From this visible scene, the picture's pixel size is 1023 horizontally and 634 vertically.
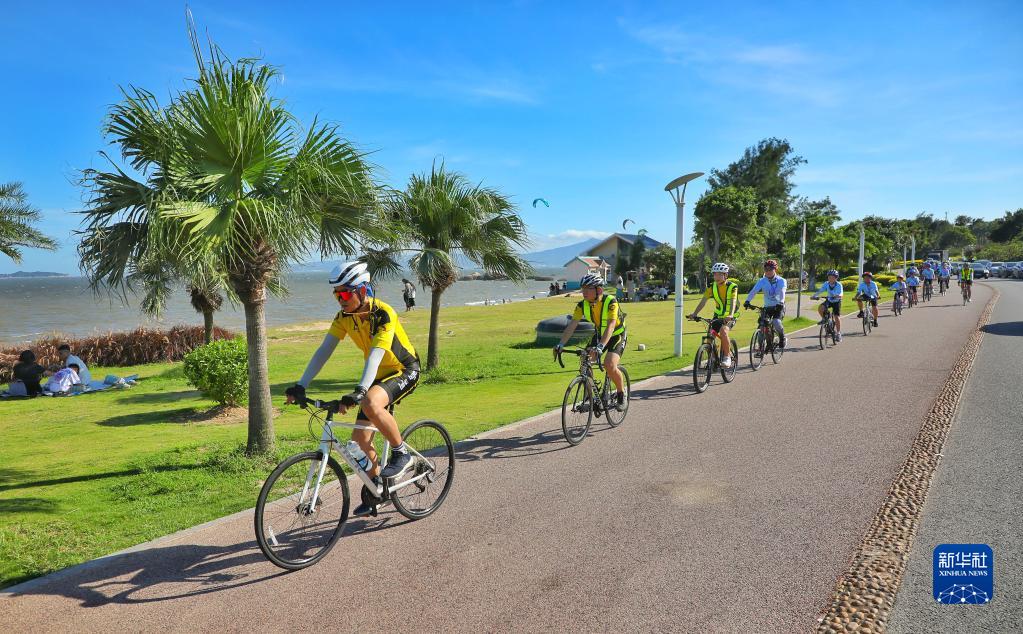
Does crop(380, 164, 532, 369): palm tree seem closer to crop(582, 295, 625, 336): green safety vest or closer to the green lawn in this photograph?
the green lawn

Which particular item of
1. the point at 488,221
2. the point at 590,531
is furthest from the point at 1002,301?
the point at 590,531

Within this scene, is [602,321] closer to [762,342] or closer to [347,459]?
[347,459]

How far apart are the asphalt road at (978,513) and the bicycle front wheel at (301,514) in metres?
3.43

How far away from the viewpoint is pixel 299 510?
426 centimetres

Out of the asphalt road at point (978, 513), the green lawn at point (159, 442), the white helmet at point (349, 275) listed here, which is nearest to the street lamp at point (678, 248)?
the green lawn at point (159, 442)

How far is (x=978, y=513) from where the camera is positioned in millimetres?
→ 4684

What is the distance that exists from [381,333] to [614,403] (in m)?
3.93

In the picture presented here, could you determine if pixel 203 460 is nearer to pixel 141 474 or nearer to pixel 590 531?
pixel 141 474

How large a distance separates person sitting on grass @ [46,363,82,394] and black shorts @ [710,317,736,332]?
42.7 feet

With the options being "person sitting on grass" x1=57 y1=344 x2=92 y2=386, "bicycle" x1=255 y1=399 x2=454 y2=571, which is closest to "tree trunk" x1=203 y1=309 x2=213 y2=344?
"person sitting on grass" x1=57 y1=344 x2=92 y2=386

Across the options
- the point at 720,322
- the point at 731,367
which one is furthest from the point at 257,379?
the point at 731,367

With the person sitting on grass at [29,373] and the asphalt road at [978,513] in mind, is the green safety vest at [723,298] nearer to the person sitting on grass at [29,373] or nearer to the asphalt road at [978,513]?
the asphalt road at [978,513]

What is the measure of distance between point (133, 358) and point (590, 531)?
59.6 ft

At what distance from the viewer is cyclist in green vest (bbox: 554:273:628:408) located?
A: 713 centimetres
